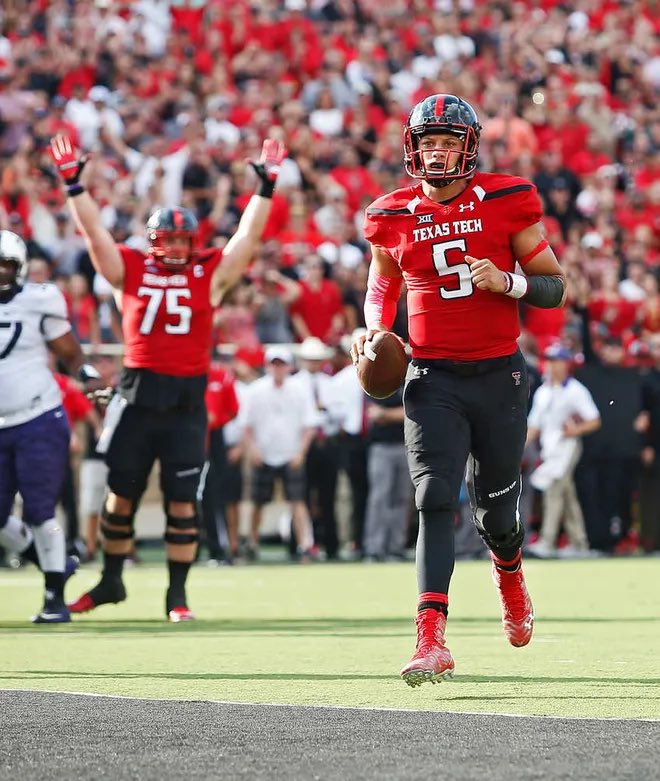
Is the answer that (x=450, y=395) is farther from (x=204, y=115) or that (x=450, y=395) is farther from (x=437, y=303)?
(x=204, y=115)

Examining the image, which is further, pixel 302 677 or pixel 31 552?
pixel 31 552

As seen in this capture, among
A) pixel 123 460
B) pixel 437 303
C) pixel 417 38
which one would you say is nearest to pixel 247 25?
pixel 417 38

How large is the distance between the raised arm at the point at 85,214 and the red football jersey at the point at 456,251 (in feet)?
9.90

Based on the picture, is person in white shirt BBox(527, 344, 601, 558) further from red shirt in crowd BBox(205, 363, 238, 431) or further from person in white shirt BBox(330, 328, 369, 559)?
red shirt in crowd BBox(205, 363, 238, 431)

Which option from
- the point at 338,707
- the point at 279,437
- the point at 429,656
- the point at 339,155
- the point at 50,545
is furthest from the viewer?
the point at 339,155

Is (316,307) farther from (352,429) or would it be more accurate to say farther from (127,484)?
(127,484)

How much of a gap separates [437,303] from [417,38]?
1738cm

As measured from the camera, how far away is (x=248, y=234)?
365 inches

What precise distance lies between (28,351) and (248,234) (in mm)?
1375

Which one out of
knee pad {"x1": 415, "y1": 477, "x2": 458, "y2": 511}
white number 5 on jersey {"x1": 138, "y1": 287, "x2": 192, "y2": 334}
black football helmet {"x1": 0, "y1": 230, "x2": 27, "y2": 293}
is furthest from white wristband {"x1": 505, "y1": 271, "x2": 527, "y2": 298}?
black football helmet {"x1": 0, "y1": 230, "x2": 27, "y2": 293}

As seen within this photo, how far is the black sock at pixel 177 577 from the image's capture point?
9.29 meters

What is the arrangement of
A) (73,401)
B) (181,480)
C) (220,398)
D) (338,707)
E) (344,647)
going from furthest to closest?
1. (73,401)
2. (220,398)
3. (181,480)
4. (344,647)
5. (338,707)

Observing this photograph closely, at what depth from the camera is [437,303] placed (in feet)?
20.6

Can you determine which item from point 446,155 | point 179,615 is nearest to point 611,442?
point 179,615
